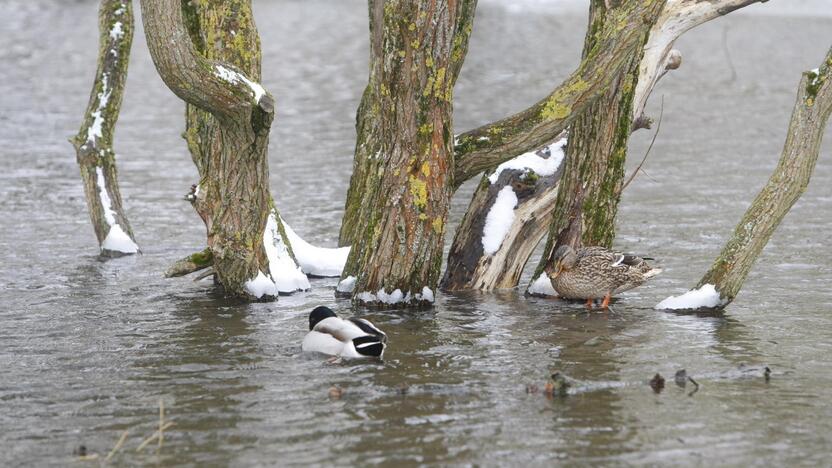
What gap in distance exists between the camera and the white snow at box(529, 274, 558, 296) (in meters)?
11.6

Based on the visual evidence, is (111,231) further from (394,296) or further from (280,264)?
(394,296)

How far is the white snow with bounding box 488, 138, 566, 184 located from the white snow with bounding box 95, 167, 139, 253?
4.42 metres

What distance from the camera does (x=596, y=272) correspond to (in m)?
10.9

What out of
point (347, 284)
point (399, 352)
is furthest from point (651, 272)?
point (399, 352)

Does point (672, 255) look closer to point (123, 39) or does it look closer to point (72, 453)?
point (123, 39)

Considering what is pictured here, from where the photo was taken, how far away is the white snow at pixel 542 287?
11.6 metres

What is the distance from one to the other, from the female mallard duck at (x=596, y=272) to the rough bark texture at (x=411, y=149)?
1.19 meters

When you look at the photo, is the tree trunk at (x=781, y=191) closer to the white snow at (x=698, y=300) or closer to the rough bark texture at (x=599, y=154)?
the white snow at (x=698, y=300)

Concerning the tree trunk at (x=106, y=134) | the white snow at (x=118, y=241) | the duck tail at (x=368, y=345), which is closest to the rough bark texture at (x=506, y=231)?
the duck tail at (x=368, y=345)

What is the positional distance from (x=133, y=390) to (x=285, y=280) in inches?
146

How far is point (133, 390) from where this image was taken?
27.1 feet

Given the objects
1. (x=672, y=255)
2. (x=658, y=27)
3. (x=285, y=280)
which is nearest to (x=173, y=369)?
(x=285, y=280)

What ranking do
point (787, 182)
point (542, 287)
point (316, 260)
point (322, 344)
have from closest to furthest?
point (322, 344), point (787, 182), point (542, 287), point (316, 260)

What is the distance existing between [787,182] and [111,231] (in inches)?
291
